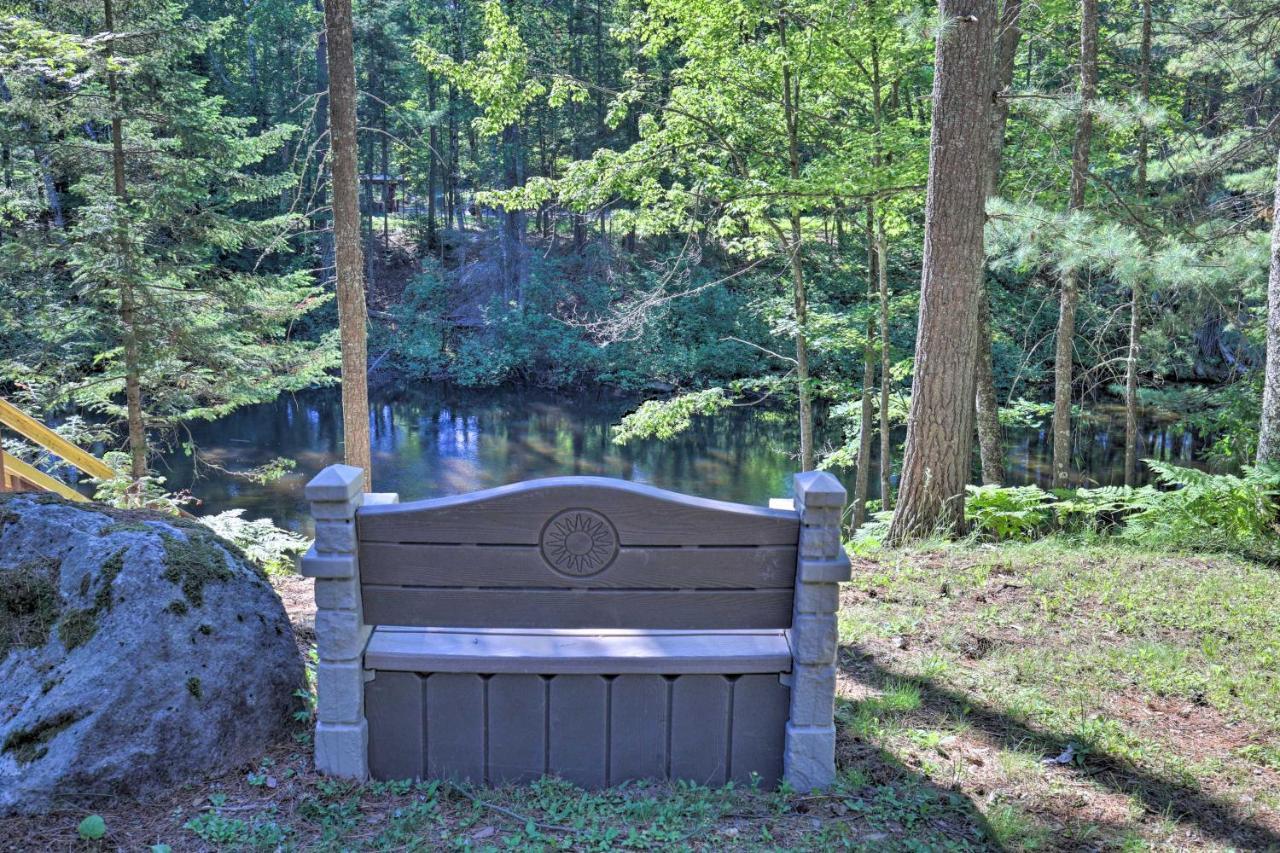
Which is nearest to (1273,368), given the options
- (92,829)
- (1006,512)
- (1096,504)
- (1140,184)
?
(1096,504)

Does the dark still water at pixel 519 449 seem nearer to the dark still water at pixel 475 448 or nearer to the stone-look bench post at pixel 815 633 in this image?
the dark still water at pixel 475 448

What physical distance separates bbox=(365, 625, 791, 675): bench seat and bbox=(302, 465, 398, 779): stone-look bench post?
0.09 m

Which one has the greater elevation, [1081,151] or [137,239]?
[1081,151]

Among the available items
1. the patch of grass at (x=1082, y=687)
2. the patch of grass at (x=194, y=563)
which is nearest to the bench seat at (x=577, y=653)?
the patch of grass at (x=194, y=563)

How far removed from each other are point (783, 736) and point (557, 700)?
0.74 m

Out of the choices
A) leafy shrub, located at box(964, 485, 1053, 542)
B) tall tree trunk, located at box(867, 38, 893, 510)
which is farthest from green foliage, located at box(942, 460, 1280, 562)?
tall tree trunk, located at box(867, 38, 893, 510)

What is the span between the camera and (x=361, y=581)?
2.84m

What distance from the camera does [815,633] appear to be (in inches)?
110

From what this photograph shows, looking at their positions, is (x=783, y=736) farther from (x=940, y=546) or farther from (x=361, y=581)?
(x=940, y=546)

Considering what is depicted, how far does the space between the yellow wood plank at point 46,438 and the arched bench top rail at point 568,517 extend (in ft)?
13.2

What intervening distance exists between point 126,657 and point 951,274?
5322 millimetres

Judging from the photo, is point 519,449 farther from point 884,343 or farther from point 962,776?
point 962,776

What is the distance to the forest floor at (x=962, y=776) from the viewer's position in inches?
104

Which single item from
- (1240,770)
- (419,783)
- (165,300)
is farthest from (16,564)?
(165,300)
